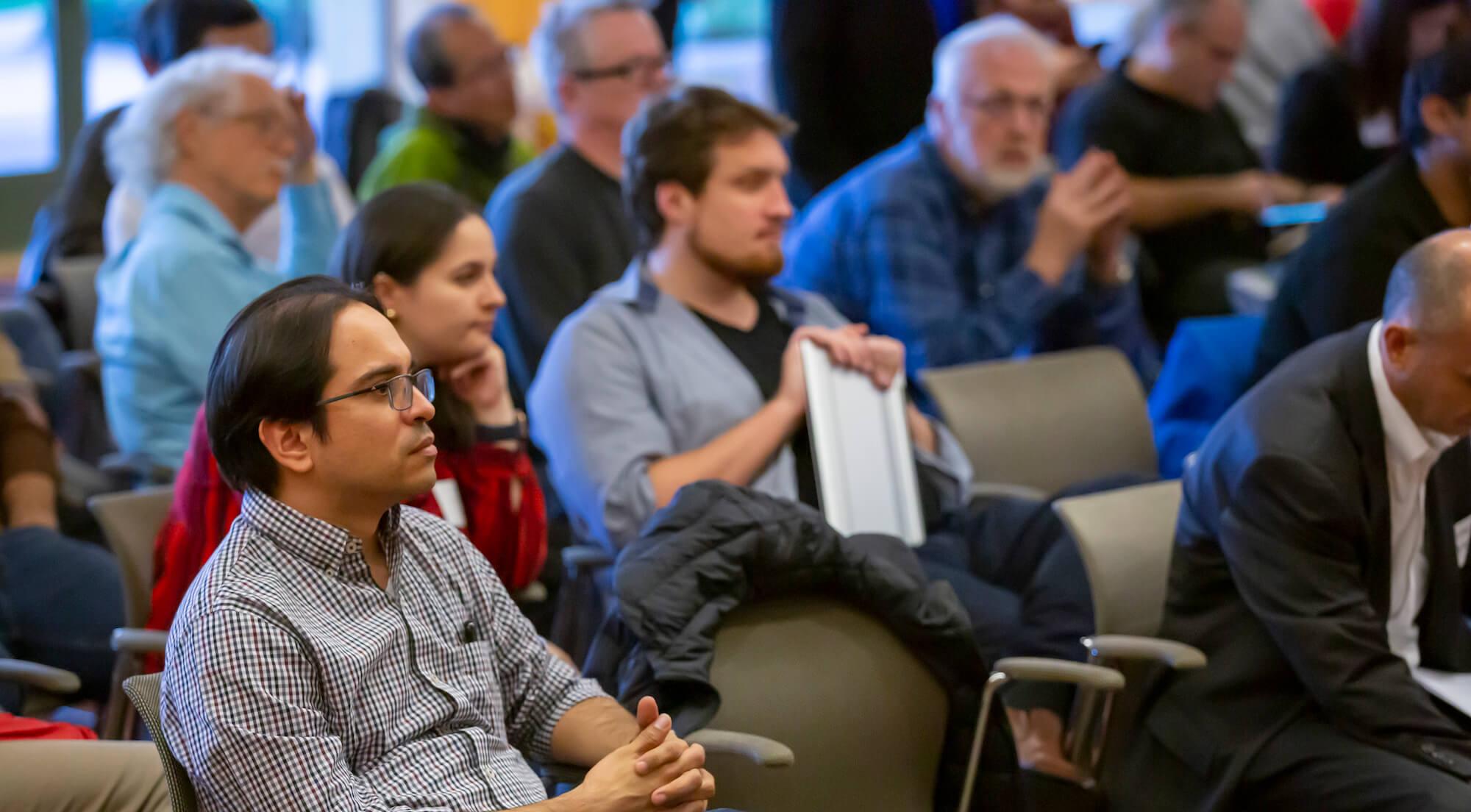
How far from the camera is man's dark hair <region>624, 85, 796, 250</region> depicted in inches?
118

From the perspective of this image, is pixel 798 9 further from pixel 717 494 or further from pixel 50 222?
pixel 717 494

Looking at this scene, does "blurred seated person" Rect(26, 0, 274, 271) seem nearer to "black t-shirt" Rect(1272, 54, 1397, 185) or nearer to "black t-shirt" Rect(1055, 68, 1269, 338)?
"black t-shirt" Rect(1055, 68, 1269, 338)

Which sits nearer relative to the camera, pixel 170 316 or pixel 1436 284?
pixel 1436 284

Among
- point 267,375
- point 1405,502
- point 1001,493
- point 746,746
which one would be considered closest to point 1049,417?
point 1001,493

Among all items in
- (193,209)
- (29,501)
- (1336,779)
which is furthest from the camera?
(193,209)

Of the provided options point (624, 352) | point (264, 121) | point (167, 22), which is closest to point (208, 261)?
point (264, 121)

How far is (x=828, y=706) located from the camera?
7.27 ft

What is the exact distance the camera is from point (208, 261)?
10.6 feet

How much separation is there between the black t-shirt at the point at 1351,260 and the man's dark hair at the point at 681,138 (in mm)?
1238

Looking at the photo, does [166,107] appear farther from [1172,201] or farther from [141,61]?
[1172,201]

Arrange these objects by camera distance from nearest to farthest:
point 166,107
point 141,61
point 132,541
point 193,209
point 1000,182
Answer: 1. point 132,541
2. point 193,209
3. point 166,107
4. point 1000,182
5. point 141,61

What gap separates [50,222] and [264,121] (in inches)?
57.1

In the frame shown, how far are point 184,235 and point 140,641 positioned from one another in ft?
4.04

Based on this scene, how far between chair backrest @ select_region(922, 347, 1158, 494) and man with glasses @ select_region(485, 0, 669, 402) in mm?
860
